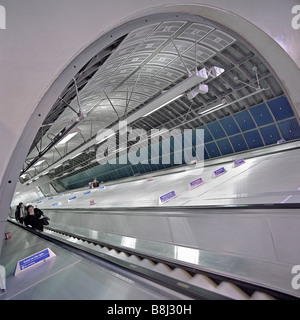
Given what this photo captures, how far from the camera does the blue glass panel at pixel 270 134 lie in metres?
15.0

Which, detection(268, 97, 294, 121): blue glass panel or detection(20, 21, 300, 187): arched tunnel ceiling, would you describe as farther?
detection(268, 97, 294, 121): blue glass panel

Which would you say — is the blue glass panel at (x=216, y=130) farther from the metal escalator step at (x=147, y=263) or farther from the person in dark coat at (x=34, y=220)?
the metal escalator step at (x=147, y=263)

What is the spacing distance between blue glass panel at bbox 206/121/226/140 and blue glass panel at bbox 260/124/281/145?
3.24 m

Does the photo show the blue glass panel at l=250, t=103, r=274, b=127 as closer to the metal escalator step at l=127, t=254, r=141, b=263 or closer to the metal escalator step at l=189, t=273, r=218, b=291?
the metal escalator step at l=127, t=254, r=141, b=263

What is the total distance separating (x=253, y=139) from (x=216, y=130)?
3.18 meters

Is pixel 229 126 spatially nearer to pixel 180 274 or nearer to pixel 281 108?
pixel 281 108

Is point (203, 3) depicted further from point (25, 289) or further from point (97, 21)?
point (25, 289)

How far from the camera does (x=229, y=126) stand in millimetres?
17375

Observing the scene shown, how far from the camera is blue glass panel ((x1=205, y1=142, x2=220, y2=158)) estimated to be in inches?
768

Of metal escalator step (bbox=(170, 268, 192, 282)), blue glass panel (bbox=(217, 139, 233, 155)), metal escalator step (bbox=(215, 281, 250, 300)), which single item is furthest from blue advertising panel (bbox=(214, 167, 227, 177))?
blue glass panel (bbox=(217, 139, 233, 155))

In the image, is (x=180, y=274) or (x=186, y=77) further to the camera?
(x=186, y=77)

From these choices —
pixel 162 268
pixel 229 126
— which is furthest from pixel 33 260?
pixel 229 126

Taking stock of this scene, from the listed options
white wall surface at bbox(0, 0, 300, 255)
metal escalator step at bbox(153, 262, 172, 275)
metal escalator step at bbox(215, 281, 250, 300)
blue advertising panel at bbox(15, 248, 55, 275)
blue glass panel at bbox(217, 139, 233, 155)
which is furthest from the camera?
blue glass panel at bbox(217, 139, 233, 155)
